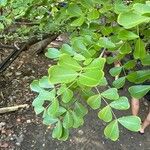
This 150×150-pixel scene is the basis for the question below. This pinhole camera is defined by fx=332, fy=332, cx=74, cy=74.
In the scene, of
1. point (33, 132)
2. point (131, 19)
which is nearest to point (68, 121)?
point (131, 19)

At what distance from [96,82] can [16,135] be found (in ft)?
9.51

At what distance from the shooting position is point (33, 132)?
3.36 meters

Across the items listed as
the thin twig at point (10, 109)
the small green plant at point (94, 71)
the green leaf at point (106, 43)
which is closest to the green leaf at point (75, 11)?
the small green plant at point (94, 71)

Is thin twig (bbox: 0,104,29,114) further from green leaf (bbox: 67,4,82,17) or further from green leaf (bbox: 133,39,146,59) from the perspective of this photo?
green leaf (bbox: 133,39,146,59)

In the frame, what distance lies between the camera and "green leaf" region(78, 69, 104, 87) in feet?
1.67

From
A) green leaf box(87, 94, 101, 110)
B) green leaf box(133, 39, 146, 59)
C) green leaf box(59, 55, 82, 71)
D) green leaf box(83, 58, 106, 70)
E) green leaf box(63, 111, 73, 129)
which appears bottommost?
green leaf box(63, 111, 73, 129)

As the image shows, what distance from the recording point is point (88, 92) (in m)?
0.72

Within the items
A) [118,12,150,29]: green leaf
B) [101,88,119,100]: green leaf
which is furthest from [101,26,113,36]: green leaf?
[118,12,150,29]: green leaf

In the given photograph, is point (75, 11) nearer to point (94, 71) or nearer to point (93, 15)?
point (93, 15)

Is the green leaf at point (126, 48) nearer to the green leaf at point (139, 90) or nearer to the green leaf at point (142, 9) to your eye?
the green leaf at point (139, 90)

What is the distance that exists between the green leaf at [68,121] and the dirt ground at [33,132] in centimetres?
250

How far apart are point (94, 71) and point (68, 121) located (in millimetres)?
255

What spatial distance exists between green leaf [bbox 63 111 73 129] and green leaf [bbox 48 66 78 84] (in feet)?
0.82

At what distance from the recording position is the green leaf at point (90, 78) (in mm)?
510
